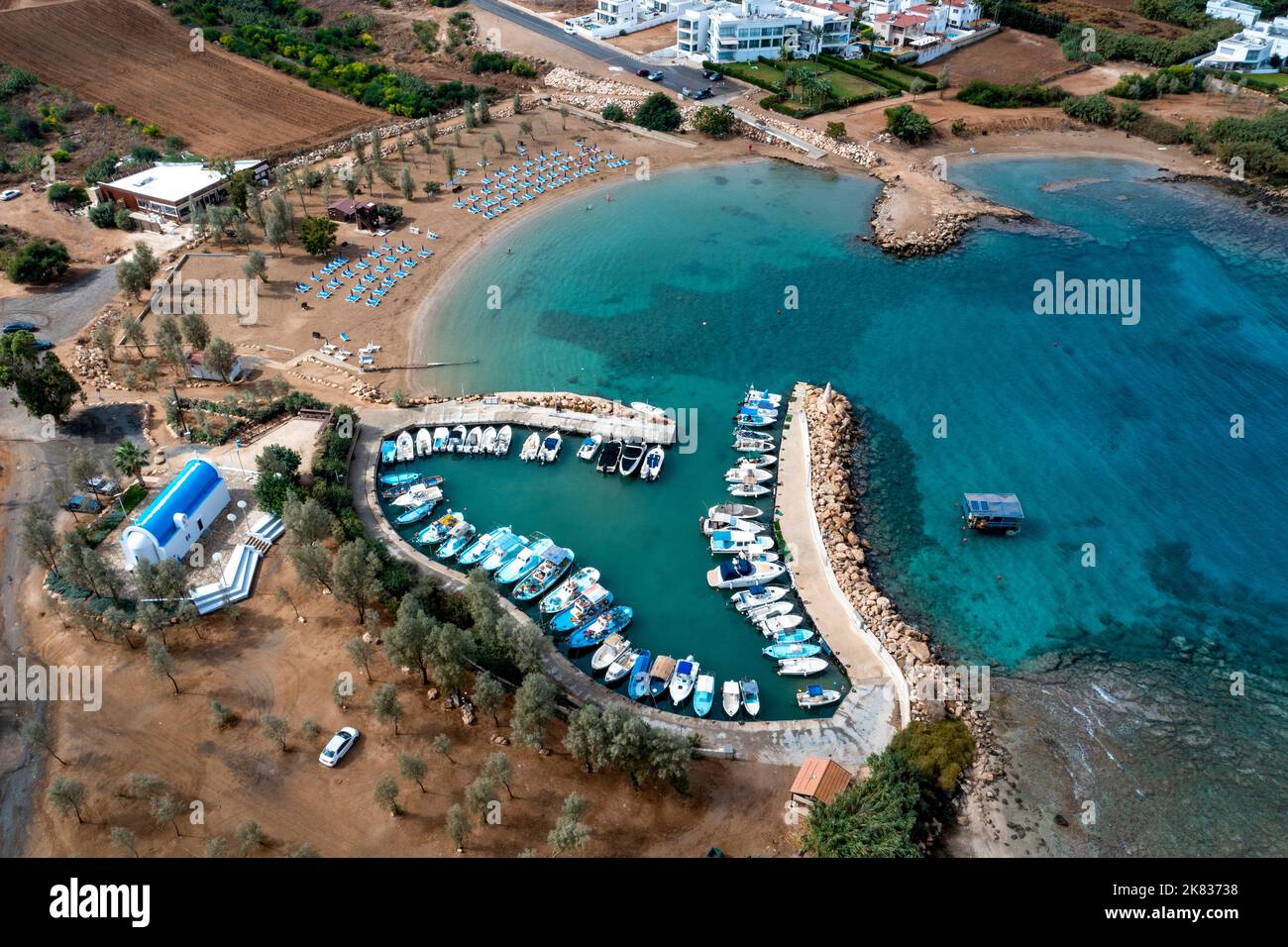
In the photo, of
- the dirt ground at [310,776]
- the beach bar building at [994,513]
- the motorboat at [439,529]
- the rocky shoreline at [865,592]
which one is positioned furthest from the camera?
the beach bar building at [994,513]

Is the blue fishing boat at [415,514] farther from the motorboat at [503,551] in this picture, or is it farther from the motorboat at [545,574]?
the motorboat at [545,574]

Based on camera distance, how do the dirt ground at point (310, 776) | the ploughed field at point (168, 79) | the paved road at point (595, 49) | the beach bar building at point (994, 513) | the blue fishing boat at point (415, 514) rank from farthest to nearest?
the paved road at point (595, 49), the ploughed field at point (168, 79), the blue fishing boat at point (415, 514), the beach bar building at point (994, 513), the dirt ground at point (310, 776)

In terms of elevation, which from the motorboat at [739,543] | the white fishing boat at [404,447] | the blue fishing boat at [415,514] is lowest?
the blue fishing boat at [415,514]

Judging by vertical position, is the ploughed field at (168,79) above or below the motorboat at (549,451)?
above

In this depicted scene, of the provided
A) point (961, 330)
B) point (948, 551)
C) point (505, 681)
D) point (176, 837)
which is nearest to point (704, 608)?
point (505, 681)

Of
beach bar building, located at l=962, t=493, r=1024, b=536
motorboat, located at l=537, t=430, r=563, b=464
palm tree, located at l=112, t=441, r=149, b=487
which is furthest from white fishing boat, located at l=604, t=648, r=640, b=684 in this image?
palm tree, located at l=112, t=441, r=149, b=487

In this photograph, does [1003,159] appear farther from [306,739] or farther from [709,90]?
[306,739]

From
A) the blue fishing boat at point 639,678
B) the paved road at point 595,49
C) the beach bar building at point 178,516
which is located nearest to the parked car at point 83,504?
the beach bar building at point 178,516

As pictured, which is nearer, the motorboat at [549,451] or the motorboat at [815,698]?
the motorboat at [815,698]
